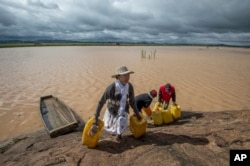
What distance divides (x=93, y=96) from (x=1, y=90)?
4854mm

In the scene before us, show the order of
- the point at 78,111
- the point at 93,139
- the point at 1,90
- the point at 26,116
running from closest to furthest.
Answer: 1. the point at 93,139
2. the point at 26,116
3. the point at 78,111
4. the point at 1,90

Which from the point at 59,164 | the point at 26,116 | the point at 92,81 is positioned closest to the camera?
the point at 59,164

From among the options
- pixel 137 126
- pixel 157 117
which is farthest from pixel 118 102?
pixel 157 117

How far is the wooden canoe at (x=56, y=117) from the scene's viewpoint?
5465mm

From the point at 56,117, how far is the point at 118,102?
3.44 m

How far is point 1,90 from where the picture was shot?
1049 centimetres

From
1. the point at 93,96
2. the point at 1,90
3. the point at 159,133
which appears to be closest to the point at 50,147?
the point at 159,133

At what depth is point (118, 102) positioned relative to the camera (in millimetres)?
4094

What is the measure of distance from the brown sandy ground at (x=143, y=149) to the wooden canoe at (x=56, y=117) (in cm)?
26

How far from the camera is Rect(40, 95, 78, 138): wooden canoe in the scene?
546 centimetres

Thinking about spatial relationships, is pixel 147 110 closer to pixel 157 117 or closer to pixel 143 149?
pixel 157 117

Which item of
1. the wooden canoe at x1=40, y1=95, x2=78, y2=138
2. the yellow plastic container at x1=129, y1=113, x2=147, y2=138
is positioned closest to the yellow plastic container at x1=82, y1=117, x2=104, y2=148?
the yellow plastic container at x1=129, y1=113, x2=147, y2=138

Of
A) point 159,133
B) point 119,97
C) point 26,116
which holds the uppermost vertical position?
point 119,97

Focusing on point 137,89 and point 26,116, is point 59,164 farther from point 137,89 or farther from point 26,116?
point 137,89
